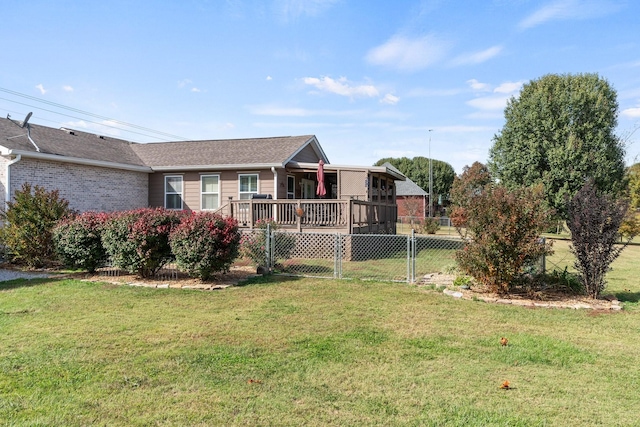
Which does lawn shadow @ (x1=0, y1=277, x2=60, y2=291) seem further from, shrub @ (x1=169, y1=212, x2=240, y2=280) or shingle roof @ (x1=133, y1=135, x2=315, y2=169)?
shingle roof @ (x1=133, y1=135, x2=315, y2=169)

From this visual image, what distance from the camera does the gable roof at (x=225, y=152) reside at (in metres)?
15.3

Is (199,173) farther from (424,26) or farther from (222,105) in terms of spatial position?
(424,26)

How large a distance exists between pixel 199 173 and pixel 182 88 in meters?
5.94

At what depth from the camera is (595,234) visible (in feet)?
23.0

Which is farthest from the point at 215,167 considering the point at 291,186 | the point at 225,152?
the point at 291,186

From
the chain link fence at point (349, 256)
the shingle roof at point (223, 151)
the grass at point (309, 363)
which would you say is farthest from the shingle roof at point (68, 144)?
the chain link fence at point (349, 256)

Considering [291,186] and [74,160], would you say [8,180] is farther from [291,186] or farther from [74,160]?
[291,186]

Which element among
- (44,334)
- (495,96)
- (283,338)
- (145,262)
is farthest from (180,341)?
(495,96)

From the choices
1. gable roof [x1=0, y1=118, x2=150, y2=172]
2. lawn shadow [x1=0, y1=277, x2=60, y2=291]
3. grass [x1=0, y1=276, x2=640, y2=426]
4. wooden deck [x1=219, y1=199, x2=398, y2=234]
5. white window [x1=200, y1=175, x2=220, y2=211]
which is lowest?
grass [x1=0, y1=276, x2=640, y2=426]

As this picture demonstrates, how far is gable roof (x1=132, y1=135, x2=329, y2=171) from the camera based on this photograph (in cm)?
1534

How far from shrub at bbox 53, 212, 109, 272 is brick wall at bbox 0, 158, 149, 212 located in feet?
13.4

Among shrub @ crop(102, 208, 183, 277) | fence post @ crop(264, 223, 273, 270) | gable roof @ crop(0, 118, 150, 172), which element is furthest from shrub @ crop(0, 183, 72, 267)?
fence post @ crop(264, 223, 273, 270)

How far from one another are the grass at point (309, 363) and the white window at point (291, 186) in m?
9.56

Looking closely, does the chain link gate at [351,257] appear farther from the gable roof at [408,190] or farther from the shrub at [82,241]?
the gable roof at [408,190]
